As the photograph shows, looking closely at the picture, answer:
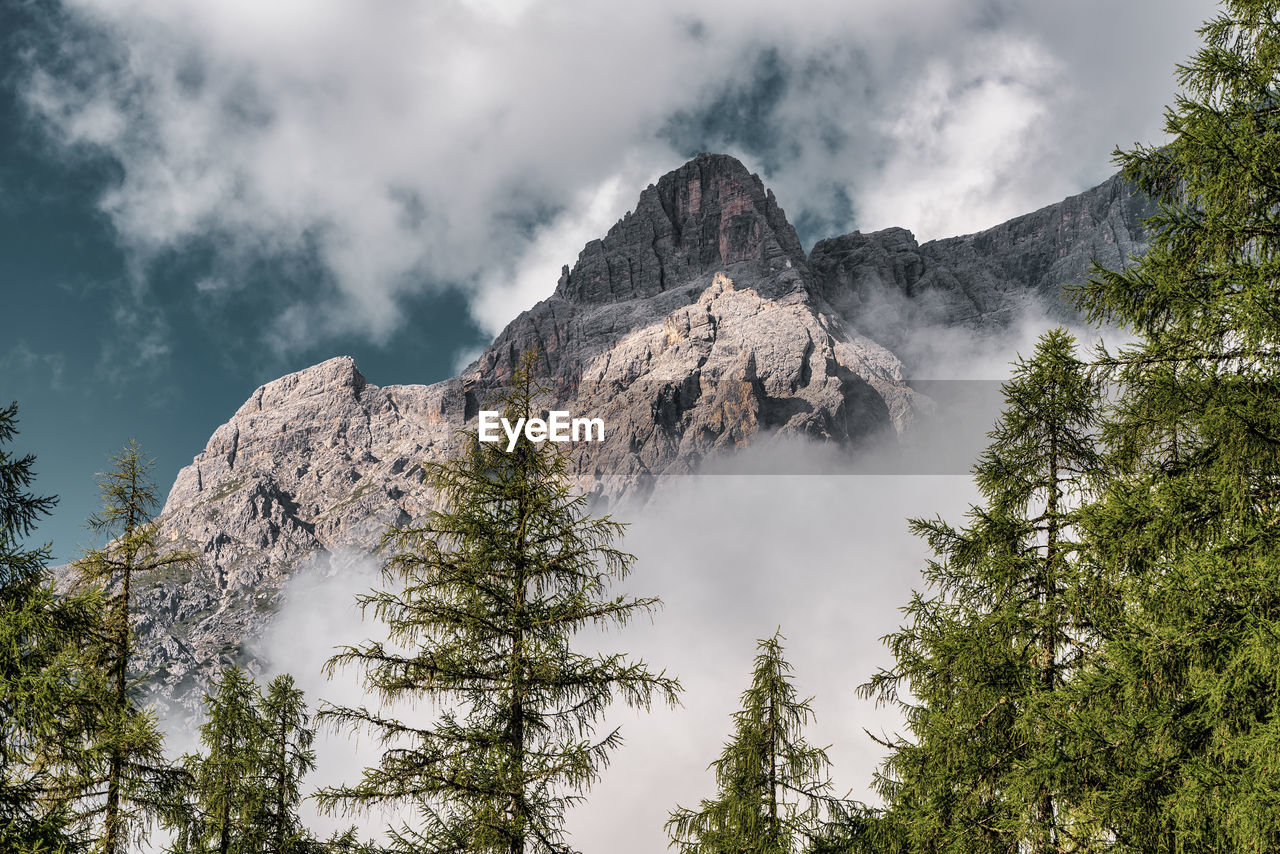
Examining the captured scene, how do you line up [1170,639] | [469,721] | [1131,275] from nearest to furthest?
1. [1170,639]
2. [1131,275]
3. [469,721]

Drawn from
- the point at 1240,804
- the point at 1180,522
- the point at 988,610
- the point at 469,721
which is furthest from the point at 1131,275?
the point at 469,721

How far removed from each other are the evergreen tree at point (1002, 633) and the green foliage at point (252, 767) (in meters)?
10.3

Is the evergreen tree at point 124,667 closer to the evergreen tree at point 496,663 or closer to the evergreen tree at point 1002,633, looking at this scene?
the evergreen tree at point 496,663

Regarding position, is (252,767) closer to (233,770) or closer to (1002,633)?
(233,770)

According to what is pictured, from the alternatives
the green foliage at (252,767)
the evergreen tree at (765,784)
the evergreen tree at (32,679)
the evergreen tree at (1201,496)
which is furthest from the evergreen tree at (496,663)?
the green foliage at (252,767)

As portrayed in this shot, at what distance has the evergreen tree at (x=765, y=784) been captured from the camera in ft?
39.0

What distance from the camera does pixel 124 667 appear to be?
11469 mm

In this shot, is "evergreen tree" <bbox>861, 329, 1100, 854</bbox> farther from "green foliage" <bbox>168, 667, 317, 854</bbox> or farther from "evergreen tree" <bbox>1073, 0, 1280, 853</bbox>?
"green foliage" <bbox>168, 667, 317, 854</bbox>

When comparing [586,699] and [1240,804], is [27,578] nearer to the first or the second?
[586,699]

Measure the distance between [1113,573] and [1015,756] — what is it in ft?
11.5

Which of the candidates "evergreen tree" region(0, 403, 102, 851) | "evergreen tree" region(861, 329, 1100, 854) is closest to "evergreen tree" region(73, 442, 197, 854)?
"evergreen tree" region(0, 403, 102, 851)

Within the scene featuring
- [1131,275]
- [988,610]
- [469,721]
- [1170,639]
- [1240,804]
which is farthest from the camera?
[988,610]

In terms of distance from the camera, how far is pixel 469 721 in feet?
29.8

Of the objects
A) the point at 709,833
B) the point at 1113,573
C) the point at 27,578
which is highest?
the point at 27,578
